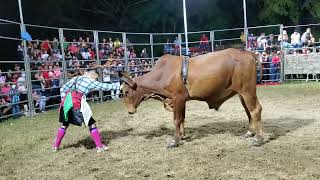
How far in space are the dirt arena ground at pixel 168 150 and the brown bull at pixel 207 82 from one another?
526 millimetres

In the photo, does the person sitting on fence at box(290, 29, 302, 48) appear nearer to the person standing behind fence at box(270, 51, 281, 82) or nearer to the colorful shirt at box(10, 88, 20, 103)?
the person standing behind fence at box(270, 51, 281, 82)

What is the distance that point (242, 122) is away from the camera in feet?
30.8

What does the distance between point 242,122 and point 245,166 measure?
3530mm

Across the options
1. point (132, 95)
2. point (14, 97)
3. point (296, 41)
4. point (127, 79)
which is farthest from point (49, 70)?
point (296, 41)

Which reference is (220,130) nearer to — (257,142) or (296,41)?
(257,142)

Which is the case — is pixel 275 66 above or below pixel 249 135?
above

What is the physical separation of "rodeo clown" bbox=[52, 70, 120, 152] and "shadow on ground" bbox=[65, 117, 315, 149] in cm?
46

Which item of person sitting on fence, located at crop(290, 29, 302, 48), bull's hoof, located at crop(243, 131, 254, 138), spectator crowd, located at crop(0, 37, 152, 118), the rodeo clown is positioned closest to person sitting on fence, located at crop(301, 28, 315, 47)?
person sitting on fence, located at crop(290, 29, 302, 48)

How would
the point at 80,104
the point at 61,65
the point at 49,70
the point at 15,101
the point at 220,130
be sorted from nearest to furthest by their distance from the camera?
the point at 80,104 → the point at 220,130 → the point at 15,101 → the point at 49,70 → the point at 61,65

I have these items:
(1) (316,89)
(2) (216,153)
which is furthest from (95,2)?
(2) (216,153)

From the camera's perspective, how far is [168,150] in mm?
7148

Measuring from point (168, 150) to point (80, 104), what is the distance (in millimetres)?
1542

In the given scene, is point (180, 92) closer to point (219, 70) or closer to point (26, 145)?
point (219, 70)

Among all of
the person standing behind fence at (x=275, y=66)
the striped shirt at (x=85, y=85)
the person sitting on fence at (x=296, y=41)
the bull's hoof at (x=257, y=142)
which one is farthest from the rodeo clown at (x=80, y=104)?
the person sitting on fence at (x=296, y=41)
